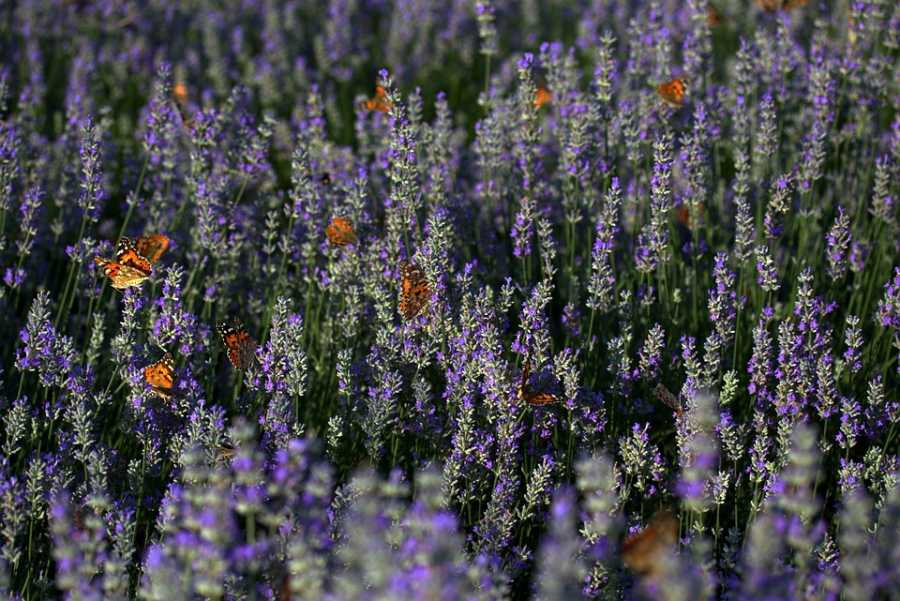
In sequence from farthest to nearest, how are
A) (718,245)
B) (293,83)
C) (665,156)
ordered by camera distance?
(293,83), (718,245), (665,156)

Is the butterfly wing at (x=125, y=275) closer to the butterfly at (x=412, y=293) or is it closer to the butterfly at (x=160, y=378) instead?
the butterfly at (x=160, y=378)

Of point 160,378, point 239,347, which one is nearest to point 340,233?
point 239,347

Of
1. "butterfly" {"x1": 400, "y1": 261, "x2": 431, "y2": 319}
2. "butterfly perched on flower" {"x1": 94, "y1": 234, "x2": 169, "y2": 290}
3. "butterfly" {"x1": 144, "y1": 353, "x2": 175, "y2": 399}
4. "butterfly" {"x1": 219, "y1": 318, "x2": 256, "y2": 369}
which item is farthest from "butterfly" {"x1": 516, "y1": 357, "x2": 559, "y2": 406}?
"butterfly perched on flower" {"x1": 94, "y1": 234, "x2": 169, "y2": 290}

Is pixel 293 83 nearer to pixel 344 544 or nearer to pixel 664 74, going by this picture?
pixel 664 74

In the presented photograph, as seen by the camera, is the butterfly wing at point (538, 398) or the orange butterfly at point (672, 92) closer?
the butterfly wing at point (538, 398)

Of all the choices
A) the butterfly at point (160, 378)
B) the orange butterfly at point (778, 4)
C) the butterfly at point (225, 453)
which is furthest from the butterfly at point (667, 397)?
the orange butterfly at point (778, 4)

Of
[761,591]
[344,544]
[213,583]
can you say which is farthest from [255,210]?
[761,591]

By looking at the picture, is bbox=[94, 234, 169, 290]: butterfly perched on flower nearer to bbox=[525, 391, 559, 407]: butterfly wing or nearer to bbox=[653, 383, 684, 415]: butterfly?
bbox=[525, 391, 559, 407]: butterfly wing

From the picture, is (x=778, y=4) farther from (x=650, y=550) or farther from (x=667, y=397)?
(x=650, y=550)
